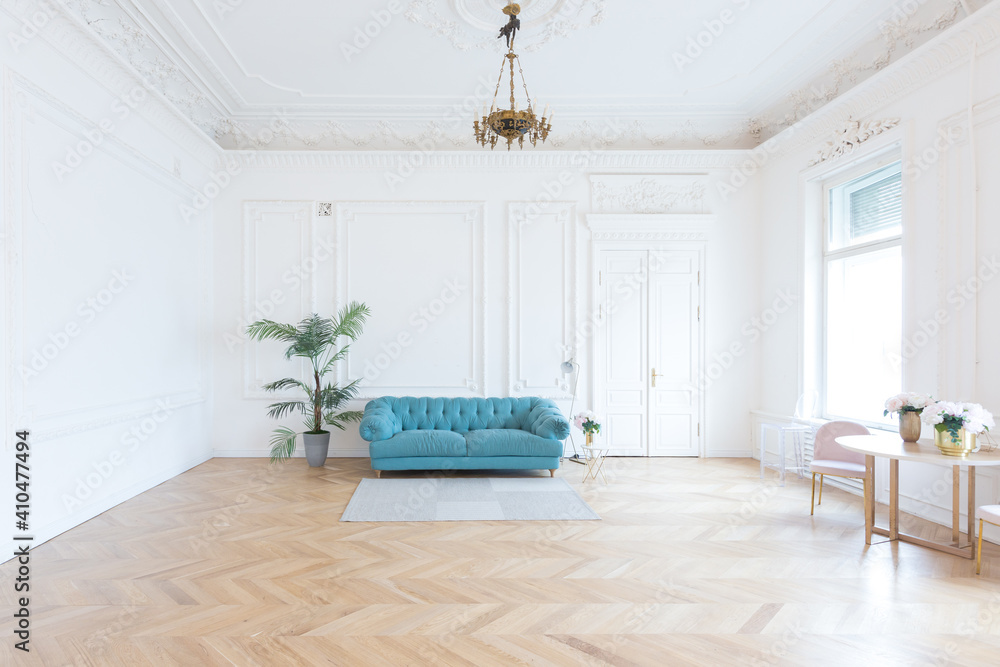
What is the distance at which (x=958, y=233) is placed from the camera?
4473 millimetres

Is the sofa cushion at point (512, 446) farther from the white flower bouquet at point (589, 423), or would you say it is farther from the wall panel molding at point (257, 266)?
the wall panel molding at point (257, 266)

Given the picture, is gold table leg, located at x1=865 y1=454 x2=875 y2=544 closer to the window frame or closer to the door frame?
the window frame

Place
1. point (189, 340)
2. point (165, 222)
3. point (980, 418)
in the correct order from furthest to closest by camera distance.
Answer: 1. point (189, 340)
2. point (165, 222)
3. point (980, 418)

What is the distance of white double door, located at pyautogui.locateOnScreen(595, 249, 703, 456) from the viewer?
7.36 metres

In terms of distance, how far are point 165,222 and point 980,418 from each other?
7.29m

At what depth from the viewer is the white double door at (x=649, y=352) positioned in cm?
736

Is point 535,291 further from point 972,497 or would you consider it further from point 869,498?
point 972,497

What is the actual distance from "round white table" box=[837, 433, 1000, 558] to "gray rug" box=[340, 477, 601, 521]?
6.67 feet

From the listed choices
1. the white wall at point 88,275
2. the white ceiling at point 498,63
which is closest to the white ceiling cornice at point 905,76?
the white ceiling at point 498,63

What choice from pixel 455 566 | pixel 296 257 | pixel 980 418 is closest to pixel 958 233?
pixel 980 418

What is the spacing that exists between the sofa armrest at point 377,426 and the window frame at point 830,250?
4753 mm

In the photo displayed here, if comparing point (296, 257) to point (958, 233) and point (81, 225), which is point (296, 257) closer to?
point (81, 225)

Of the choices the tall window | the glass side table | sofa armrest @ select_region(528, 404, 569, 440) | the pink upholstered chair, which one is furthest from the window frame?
sofa armrest @ select_region(528, 404, 569, 440)

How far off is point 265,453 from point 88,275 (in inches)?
128
